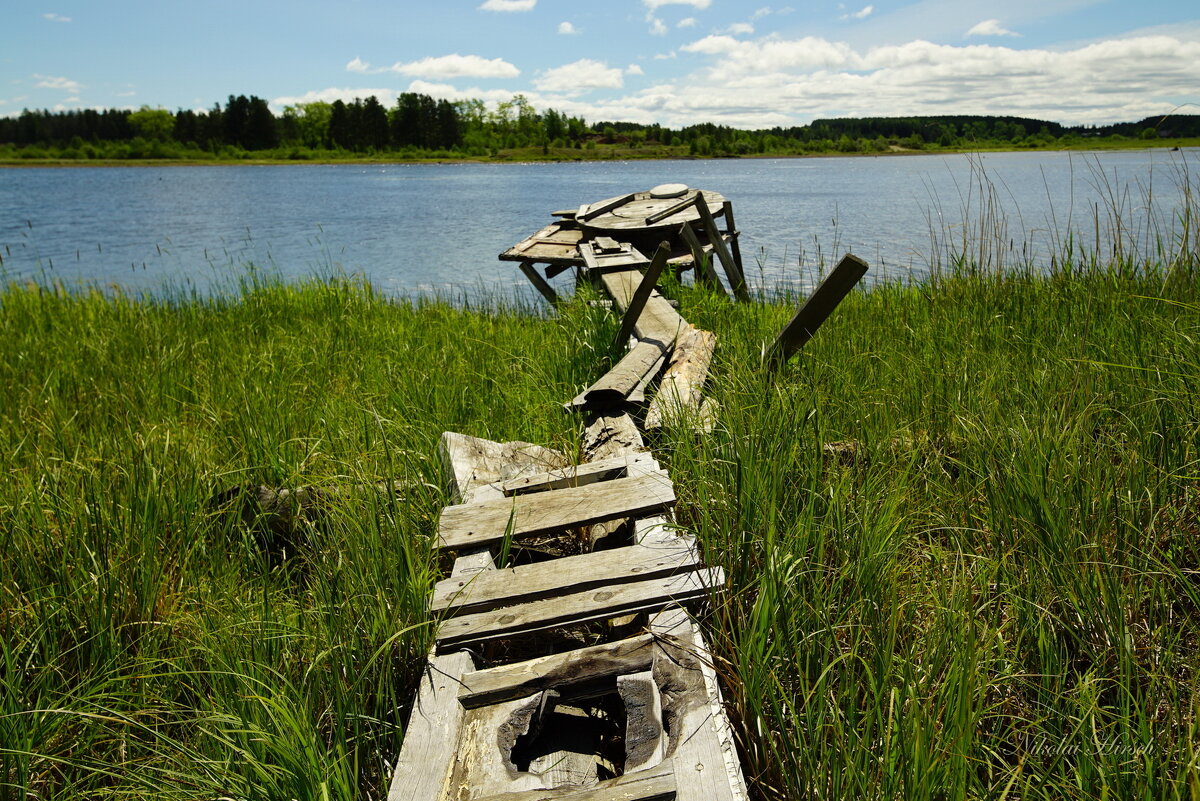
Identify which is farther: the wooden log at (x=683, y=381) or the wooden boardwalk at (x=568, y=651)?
the wooden log at (x=683, y=381)

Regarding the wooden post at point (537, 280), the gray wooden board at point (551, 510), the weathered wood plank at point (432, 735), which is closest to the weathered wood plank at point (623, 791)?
the weathered wood plank at point (432, 735)

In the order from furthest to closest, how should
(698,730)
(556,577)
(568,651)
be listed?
(556,577) < (568,651) < (698,730)

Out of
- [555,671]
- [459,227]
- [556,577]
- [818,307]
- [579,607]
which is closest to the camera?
[555,671]

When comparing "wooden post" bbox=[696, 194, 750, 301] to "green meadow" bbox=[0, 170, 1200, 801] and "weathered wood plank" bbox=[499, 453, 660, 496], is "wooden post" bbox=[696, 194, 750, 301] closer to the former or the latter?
"green meadow" bbox=[0, 170, 1200, 801]

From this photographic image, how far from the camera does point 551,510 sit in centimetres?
307

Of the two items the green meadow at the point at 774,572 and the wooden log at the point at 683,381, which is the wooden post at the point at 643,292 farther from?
the green meadow at the point at 774,572

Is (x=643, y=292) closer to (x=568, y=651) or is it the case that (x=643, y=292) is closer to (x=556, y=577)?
(x=556, y=577)

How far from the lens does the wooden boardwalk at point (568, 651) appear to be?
1873mm

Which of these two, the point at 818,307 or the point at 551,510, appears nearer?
the point at 551,510

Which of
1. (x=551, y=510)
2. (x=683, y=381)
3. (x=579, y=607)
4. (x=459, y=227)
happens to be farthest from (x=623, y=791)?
(x=459, y=227)

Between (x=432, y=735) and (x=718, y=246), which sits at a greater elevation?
(x=718, y=246)

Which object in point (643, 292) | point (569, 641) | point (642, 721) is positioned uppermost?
point (643, 292)

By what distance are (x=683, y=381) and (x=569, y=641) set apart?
86.2 inches

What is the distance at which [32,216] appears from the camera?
100 feet
